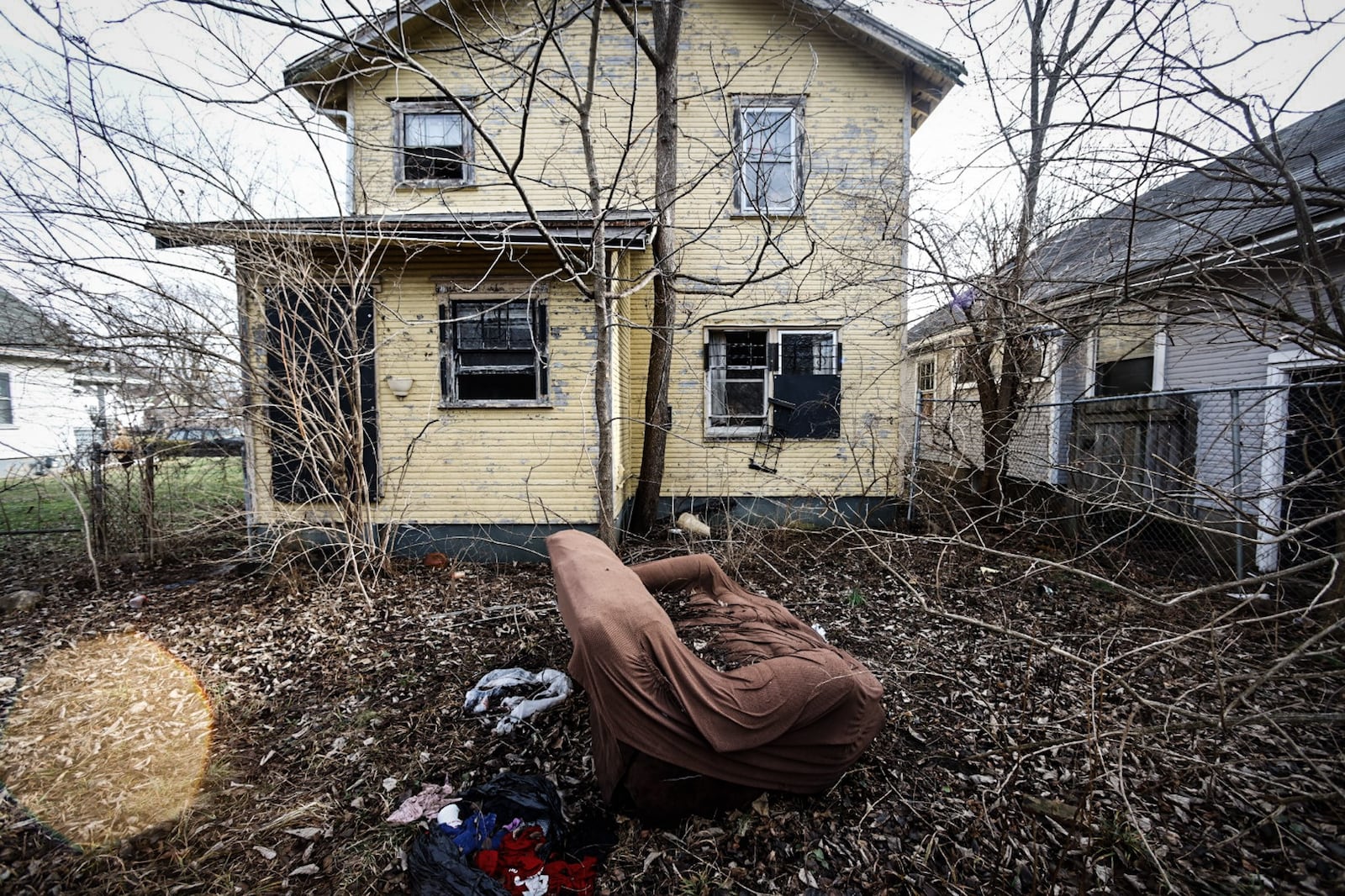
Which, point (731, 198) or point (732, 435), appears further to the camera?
point (732, 435)

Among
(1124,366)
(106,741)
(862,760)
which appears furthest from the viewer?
(1124,366)

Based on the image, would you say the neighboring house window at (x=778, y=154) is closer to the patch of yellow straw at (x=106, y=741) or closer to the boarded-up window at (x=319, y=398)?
the boarded-up window at (x=319, y=398)

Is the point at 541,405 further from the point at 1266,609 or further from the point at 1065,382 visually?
the point at 1065,382

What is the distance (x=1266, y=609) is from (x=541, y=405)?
25.4ft

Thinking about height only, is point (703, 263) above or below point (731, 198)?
below

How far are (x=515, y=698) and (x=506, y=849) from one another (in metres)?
1.39

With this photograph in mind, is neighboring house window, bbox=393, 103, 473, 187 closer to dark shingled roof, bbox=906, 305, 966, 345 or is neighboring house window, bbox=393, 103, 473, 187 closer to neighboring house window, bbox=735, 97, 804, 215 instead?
neighboring house window, bbox=735, 97, 804, 215

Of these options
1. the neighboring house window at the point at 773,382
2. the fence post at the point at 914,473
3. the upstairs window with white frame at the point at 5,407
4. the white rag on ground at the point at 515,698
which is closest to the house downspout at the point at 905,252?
the fence post at the point at 914,473

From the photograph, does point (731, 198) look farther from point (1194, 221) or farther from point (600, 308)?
point (1194, 221)

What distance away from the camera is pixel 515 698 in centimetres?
396

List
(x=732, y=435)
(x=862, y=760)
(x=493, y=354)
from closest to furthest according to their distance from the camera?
(x=862, y=760), (x=493, y=354), (x=732, y=435)

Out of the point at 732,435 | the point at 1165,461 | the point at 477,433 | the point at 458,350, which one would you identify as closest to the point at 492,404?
the point at 477,433

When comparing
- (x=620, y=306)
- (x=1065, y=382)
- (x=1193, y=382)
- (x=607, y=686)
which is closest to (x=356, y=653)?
(x=607, y=686)

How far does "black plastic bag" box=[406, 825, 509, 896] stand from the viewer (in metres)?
2.37
